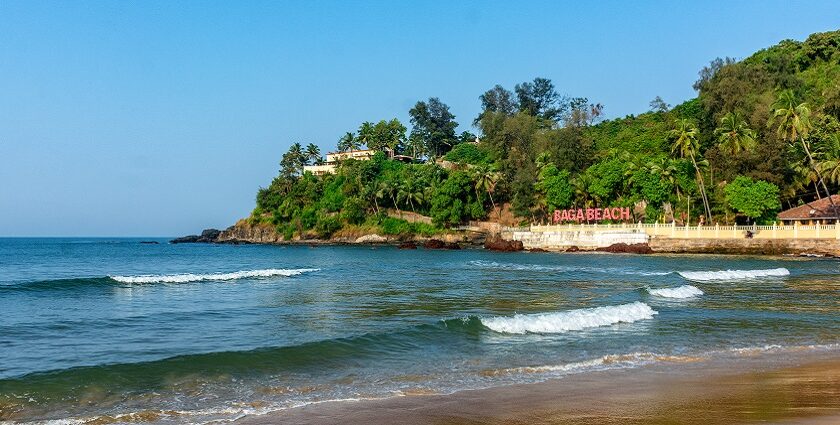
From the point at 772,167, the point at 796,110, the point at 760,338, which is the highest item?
the point at 796,110

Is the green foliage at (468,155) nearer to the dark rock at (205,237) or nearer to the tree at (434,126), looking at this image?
the tree at (434,126)

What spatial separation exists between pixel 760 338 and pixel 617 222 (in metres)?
59.8

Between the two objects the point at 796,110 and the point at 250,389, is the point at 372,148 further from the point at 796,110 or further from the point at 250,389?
the point at 250,389

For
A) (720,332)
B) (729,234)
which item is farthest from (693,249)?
(720,332)

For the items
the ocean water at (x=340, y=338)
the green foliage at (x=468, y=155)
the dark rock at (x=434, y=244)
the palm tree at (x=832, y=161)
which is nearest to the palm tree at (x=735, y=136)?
the palm tree at (x=832, y=161)

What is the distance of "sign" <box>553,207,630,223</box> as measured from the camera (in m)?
69.0

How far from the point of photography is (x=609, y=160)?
249ft

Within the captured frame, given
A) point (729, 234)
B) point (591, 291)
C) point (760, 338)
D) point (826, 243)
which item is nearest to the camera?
point (760, 338)

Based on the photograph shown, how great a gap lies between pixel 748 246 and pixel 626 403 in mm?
53166

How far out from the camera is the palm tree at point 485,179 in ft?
289

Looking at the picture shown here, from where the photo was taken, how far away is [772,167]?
6162 centimetres

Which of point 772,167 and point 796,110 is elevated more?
point 796,110

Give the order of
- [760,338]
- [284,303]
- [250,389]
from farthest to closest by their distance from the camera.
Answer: [284,303] < [760,338] < [250,389]

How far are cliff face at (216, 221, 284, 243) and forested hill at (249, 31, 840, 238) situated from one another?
61.1 inches
